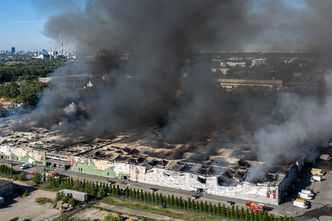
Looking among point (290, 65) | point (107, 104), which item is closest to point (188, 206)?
point (107, 104)

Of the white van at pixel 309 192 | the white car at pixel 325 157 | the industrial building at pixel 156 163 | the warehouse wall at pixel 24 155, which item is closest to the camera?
the white van at pixel 309 192

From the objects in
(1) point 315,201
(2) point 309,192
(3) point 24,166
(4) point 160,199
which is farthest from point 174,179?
(3) point 24,166

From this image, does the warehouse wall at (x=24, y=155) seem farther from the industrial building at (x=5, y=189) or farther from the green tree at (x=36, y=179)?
the industrial building at (x=5, y=189)

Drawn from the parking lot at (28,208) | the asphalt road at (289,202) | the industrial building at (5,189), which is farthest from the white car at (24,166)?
the industrial building at (5,189)

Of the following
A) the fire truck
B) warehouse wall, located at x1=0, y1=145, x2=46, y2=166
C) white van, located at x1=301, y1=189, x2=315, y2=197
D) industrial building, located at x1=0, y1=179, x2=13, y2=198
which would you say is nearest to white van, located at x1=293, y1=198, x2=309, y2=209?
white van, located at x1=301, y1=189, x2=315, y2=197

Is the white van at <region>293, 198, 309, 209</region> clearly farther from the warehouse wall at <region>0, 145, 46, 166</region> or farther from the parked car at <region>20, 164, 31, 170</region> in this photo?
the parked car at <region>20, 164, 31, 170</region>
